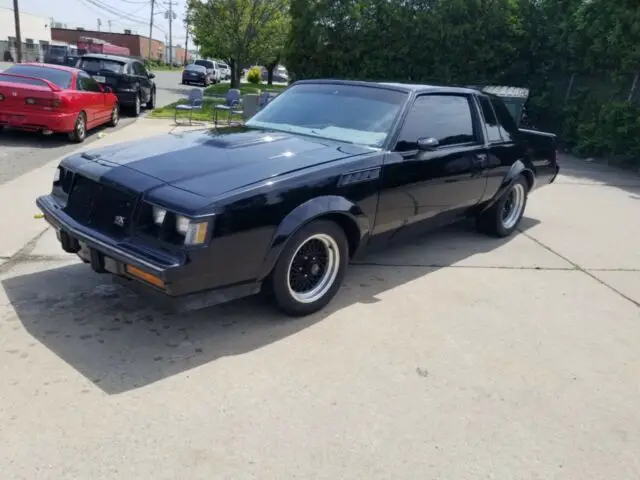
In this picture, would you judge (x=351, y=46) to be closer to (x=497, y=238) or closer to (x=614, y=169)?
(x=614, y=169)

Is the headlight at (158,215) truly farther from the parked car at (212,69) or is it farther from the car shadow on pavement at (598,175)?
the parked car at (212,69)

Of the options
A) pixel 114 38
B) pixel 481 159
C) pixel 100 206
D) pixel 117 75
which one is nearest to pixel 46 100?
pixel 117 75

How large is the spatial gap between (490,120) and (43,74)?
8622mm

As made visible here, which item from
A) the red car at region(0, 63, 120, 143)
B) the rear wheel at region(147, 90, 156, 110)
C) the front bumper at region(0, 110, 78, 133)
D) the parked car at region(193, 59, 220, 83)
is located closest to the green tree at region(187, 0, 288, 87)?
the rear wheel at region(147, 90, 156, 110)

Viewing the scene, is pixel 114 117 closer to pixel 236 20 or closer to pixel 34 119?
pixel 34 119

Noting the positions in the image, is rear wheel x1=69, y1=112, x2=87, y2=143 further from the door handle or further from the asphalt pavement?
the door handle

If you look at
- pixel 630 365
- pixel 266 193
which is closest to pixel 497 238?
pixel 630 365

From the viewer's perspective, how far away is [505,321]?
13.4ft

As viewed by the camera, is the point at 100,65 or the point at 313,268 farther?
the point at 100,65

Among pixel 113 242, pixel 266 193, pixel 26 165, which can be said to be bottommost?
pixel 26 165

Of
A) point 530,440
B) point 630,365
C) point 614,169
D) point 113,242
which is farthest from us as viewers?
point 614,169

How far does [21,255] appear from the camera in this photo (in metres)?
4.68

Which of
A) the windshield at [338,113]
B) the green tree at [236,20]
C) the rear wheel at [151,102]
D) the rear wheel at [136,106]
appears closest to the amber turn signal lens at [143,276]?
the windshield at [338,113]

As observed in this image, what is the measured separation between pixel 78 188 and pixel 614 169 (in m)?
11.3
